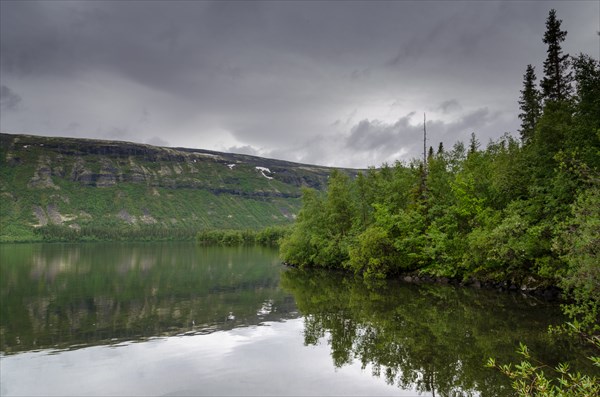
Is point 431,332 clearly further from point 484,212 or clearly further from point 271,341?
point 484,212

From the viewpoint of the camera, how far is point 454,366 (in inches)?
870

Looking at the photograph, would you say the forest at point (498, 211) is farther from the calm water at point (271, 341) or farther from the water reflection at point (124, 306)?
the water reflection at point (124, 306)

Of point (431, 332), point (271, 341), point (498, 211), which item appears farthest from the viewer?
point (498, 211)

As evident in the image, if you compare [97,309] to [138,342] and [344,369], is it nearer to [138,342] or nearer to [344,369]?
[138,342]

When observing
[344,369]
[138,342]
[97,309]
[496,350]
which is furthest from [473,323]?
[97,309]

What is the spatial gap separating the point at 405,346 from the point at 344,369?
5.25m

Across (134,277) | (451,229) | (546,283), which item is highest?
(451,229)

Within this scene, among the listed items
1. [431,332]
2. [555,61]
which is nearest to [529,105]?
[555,61]

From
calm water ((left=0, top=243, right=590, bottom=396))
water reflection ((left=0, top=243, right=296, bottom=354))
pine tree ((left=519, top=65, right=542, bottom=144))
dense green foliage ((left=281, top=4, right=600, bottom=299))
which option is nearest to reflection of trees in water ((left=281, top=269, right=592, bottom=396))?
calm water ((left=0, top=243, right=590, bottom=396))

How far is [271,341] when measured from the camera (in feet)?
98.8

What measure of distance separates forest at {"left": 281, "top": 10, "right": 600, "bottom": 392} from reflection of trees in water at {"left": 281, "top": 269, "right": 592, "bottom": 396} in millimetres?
3590

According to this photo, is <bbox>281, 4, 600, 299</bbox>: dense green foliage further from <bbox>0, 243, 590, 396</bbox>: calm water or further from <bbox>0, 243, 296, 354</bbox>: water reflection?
<bbox>0, 243, 296, 354</bbox>: water reflection

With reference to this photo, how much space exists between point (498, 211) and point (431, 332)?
24.6 meters

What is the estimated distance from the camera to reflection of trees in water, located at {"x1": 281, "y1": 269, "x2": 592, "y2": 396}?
2119 cm
